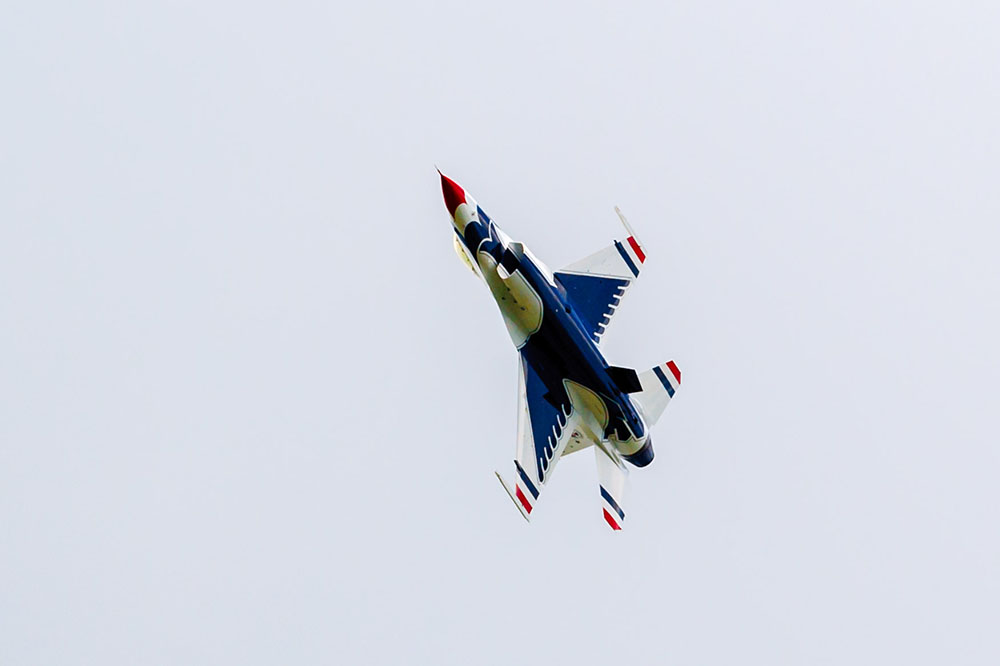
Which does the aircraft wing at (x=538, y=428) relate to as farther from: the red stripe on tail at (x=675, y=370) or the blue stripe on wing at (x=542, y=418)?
the red stripe on tail at (x=675, y=370)

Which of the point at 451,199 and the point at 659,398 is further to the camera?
the point at 659,398

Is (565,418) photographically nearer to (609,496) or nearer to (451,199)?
(609,496)

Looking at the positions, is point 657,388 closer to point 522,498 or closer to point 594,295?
point 594,295

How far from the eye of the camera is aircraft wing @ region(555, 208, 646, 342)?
6338 centimetres

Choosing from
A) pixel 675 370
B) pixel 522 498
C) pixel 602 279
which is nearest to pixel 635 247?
pixel 602 279

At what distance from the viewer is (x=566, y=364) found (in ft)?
196

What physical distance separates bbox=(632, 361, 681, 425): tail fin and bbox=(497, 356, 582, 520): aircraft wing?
285 cm

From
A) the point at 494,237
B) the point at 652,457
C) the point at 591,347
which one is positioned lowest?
the point at 652,457

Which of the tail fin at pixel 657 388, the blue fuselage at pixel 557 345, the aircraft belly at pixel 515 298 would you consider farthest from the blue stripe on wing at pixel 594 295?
the aircraft belly at pixel 515 298

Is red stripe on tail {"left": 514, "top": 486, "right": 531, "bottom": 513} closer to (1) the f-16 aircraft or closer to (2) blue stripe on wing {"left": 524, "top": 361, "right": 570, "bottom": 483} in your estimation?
(1) the f-16 aircraft

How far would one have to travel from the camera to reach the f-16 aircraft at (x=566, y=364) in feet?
190

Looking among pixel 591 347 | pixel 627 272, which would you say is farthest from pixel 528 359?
pixel 627 272

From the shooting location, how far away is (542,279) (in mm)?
58406

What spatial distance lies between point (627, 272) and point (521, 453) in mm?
8881
